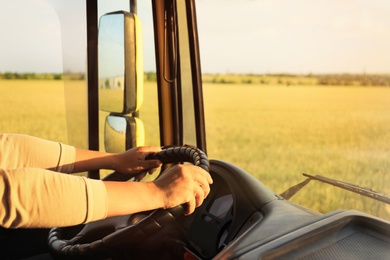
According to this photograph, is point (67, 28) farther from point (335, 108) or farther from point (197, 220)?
point (335, 108)

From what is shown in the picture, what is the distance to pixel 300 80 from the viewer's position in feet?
6.18

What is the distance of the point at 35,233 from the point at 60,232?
63 centimetres

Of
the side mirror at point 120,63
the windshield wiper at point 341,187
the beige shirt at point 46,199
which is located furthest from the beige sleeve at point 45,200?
the side mirror at point 120,63

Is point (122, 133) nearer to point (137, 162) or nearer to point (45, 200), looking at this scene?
point (137, 162)

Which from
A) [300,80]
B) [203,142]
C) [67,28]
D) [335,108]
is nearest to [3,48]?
[67,28]

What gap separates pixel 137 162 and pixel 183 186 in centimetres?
51

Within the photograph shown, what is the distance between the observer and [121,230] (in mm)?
1243

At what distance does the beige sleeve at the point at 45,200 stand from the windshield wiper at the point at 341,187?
85 centimetres

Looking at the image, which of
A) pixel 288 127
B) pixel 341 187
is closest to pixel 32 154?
pixel 341 187

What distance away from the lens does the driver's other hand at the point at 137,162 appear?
157cm

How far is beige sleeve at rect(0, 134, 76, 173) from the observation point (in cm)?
151

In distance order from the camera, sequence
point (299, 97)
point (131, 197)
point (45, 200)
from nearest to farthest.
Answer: point (45, 200), point (131, 197), point (299, 97)

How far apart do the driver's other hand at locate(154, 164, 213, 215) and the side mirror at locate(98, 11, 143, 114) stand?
3.41 ft

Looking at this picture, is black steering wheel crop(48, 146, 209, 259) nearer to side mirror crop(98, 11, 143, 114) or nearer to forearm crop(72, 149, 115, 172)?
forearm crop(72, 149, 115, 172)
